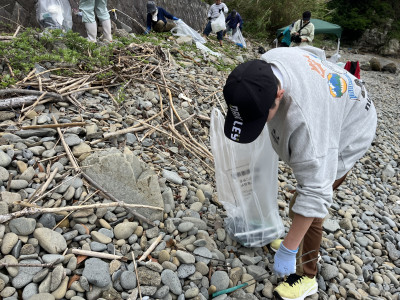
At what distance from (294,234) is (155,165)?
4.74 ft

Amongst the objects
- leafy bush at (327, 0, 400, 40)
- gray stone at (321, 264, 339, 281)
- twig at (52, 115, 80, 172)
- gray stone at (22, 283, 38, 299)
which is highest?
twig at (52, 115, 80, 172)

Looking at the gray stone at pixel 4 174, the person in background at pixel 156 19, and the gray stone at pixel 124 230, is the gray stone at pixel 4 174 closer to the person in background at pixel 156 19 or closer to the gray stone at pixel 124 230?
the gray stone at pixel 124 230

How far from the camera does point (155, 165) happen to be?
8.84ft

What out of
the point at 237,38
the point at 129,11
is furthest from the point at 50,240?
the point at 237,38

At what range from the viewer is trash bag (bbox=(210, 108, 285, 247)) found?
2.15 metres

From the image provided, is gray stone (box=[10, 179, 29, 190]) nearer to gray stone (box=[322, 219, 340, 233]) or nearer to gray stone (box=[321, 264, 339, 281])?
gray stone (box=[321, 264, 339, 281])

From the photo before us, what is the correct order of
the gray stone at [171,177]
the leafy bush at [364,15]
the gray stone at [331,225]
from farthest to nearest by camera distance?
the leafy bush at [364,15], the gray stone at [331,225], the gray stone at [171,177]

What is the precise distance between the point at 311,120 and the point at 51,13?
6.03 m

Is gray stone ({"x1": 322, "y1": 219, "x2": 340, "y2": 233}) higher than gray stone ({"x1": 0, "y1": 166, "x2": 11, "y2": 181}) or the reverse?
the reverse

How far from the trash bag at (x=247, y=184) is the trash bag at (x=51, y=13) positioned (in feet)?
16.6

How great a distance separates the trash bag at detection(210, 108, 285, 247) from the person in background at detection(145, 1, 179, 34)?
22.6 ft

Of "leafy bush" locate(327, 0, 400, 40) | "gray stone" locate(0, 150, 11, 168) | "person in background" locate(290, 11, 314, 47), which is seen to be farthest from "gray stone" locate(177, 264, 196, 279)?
"leafy bush" locate(327, 0, 400, 40)

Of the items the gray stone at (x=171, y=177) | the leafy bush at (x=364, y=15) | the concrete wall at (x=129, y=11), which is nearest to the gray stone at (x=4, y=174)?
the gray stone at (x=171, y=177)

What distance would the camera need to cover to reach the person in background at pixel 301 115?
4.48 feet
